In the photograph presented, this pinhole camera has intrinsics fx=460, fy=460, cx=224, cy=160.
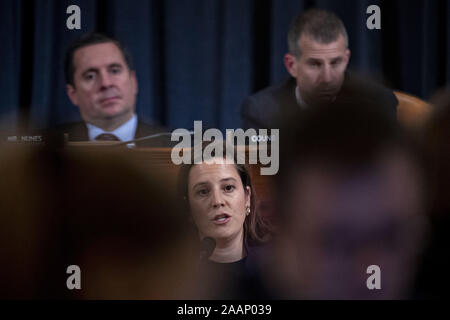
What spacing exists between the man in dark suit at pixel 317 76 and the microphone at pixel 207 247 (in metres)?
0.35

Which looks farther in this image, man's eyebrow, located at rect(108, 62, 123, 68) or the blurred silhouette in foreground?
man's eyebrow, located at rect(108, 62, 123, 68)

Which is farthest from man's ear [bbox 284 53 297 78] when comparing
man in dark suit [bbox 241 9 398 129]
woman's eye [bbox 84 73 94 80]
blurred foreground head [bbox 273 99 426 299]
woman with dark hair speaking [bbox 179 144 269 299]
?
woman's eye [bbox 84 73 94 80]

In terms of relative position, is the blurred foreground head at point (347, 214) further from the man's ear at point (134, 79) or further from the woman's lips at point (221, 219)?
the man's ear at point (134, 79)

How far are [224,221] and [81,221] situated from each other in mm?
370

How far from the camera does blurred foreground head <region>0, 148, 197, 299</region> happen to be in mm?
1179

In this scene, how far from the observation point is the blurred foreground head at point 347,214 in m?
1.21

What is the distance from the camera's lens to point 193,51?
1.48 metres

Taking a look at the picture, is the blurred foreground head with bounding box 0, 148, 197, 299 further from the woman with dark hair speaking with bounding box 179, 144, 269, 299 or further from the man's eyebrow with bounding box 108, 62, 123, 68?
the man's eyebrow with bounding box 108, 62, 123, 68

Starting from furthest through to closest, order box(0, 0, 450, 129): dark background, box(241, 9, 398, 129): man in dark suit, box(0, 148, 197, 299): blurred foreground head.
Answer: box(0, 0, 450, 129): dark background, box(241, 9, 398, 129): man in dark suit, box(0, 148, 197, 299): blurred foreground head

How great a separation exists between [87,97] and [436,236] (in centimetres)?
105

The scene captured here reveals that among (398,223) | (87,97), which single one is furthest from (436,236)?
(87,97)

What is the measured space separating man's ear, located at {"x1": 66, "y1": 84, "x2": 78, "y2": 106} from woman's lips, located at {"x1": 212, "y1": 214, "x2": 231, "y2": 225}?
549 mm

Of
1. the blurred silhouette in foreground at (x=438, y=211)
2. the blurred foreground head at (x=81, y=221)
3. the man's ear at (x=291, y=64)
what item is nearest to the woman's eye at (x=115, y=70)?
the blurred foreground head at (x=81, y=221)

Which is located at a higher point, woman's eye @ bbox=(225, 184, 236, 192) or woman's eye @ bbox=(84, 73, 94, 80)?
woman's eye @ bbox=(84, 73, 94, 80)
